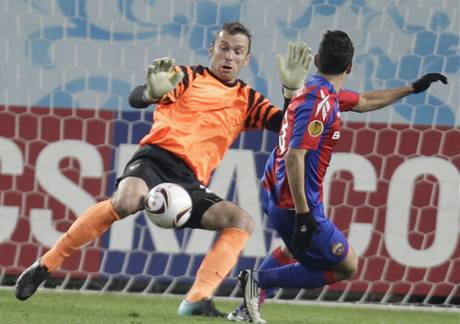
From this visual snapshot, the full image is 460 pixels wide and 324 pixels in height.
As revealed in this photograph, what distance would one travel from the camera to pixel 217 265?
5.05 metres

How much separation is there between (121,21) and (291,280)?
1.97 metres

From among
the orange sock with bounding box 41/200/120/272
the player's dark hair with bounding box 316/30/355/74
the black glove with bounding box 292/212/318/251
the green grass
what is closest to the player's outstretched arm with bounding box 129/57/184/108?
the orange sock with bounding box 41/200/120/272

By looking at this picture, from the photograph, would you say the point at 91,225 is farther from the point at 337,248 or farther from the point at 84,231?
the point at 337,248

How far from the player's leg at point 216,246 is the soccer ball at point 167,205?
0.15m

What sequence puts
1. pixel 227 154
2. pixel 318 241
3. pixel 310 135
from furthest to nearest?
pixel 227 154 → pixel 318 241 → pixel 310 135

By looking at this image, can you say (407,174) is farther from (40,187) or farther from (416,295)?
(40,187)

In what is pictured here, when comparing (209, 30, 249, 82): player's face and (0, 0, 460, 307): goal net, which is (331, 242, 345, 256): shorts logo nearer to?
(209, 30, 249, 82): player's face

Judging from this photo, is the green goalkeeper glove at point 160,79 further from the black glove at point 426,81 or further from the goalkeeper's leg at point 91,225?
the black glove at point 426,81

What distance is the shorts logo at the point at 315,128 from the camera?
4.73 meters

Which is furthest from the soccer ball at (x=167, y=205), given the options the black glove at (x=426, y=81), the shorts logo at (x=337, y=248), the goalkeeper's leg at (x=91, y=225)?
the black glove at (x=426, y=81)

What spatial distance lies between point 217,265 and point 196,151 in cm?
57

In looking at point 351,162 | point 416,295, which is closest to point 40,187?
point 351,162

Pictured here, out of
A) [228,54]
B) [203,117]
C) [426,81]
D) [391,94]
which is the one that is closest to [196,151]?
[203,117]

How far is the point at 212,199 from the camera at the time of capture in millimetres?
5211
